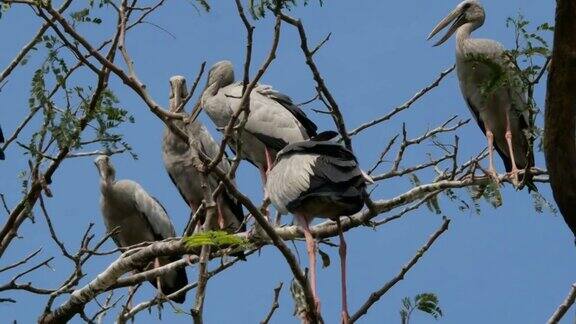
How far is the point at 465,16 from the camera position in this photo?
1103 cm

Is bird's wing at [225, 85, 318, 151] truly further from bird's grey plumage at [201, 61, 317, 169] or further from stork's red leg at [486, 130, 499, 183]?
stork's red leg at [486, 130, 499, 183]

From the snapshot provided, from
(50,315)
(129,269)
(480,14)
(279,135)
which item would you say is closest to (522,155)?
(480,14)

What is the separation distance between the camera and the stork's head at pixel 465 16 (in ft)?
36.0

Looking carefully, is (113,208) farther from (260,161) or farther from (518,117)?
(518,117)

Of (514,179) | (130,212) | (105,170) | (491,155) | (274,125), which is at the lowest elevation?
(514,179)

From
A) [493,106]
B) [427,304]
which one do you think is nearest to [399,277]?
[427,304]

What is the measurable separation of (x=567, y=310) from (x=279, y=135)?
465 cm

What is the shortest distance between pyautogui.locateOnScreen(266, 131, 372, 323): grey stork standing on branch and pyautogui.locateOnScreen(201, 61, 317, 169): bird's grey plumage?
2.34 meters

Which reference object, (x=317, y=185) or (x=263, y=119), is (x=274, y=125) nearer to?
(x=263, y=119)

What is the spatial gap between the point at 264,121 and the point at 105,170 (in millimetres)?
2539

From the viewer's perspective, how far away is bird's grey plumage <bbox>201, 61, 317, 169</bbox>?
10578 millimetres

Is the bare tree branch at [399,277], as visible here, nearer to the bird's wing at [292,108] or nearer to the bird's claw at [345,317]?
the bird's claw at [345,317]

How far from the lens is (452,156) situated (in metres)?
8.19

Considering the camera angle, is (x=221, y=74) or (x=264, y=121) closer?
(x=264, y=121)
